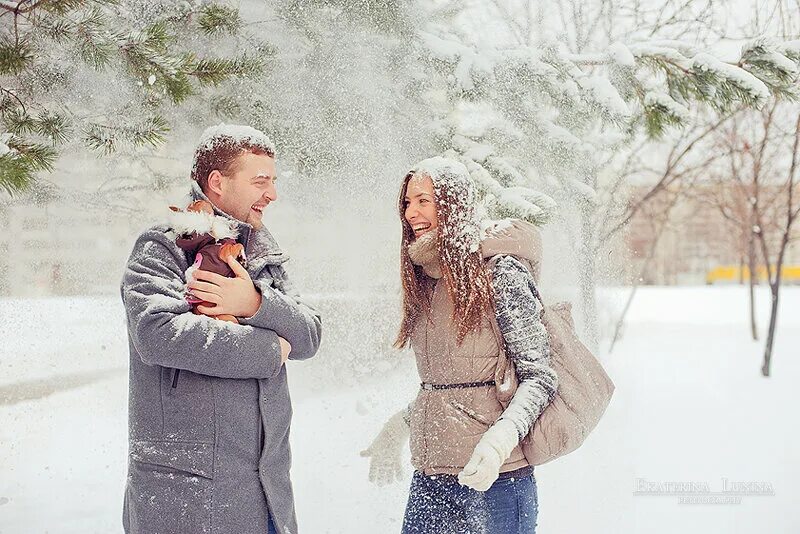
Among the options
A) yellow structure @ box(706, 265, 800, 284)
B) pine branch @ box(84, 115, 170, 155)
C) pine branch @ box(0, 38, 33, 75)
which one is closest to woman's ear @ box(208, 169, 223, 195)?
pine branch @ box(84, 115, 170, 155)

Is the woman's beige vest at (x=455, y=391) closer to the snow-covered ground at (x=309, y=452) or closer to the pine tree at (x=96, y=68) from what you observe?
the pine tree at (x=96, y=68)

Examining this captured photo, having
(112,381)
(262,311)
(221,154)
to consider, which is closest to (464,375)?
(262,311)

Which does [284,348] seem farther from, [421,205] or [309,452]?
[309,452]

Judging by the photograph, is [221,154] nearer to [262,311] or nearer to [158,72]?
[262,311]

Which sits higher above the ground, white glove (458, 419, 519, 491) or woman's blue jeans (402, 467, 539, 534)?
white glove (458, 419, 519, 491)

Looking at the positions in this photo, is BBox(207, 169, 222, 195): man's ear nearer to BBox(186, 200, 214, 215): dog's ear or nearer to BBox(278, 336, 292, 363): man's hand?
BBox(186, 200, 214, 215): dog's ear

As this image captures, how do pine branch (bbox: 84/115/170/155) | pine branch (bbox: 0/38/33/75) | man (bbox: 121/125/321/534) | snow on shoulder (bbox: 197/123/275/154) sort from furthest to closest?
pine branch (bbox: 84/115/170/155), pine branch (bbox: 0/38/33/75), snow on shoulder (bbox: 197/123/275/154), man (bbox: 121/125/321/534)

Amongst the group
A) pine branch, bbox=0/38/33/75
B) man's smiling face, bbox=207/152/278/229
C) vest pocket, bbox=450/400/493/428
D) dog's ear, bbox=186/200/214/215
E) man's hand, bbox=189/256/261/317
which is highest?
pine branch, bbox=0/38/33/75

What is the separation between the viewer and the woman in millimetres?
1654

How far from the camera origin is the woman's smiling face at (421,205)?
1.74 metres

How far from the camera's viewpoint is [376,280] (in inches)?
130

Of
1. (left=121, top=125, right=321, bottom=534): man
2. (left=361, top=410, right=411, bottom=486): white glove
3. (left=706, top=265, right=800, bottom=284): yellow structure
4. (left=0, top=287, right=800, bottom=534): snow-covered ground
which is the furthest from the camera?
(left=706, top=265, right=800, bottom=284): yellow structure

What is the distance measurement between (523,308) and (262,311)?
56 centimetres

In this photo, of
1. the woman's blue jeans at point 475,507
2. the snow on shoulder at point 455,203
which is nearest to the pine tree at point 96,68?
the snow on shoulder at point 455,203
